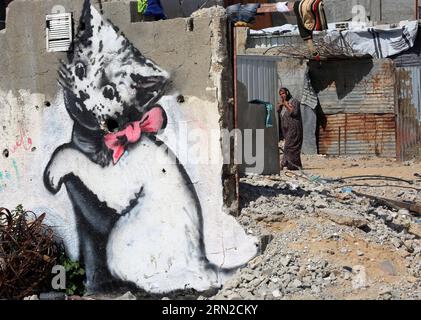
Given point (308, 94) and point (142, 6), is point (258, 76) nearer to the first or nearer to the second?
point (308, 94)

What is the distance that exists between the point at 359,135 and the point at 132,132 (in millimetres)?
10235

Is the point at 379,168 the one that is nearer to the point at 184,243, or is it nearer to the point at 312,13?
the point at 312,13

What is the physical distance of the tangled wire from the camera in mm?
6059

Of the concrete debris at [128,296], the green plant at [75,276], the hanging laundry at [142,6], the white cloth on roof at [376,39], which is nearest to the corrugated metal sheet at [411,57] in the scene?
the white cloth on roof at [376,39]

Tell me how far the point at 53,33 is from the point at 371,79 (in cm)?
1024

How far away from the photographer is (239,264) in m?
5.69

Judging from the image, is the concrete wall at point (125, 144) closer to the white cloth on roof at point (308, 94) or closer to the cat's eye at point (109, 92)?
the cat's eye at point (109, 92)

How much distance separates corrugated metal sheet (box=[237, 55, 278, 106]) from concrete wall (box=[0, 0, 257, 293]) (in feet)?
25.2

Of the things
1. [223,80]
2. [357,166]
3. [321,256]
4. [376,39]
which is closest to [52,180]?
[223,80]

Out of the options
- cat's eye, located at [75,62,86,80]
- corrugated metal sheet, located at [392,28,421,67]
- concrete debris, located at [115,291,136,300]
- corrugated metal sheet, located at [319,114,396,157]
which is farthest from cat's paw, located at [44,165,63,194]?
corrugated metal sheet, located at [392,28,421,67]

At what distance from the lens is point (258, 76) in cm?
1434

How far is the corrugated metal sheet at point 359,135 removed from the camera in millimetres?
15188

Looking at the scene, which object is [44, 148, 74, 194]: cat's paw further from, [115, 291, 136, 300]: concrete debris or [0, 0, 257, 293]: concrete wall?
[115, 291, 136, 300]: concrete debris

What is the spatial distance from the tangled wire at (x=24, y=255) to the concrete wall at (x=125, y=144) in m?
0.24
